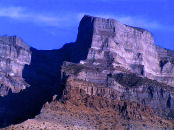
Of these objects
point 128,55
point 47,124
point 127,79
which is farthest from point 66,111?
Answer: point 128,55

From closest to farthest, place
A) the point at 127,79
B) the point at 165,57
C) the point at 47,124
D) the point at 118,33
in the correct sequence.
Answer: the point at 47,124, the point at 127,79, the point at 118,33, the point at 165,57

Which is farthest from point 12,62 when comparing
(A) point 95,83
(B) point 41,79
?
(A) point 95,83

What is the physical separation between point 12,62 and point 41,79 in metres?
8.57

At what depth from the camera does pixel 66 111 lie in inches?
5246

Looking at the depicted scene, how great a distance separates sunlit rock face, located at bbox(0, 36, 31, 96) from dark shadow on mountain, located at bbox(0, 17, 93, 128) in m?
1.77

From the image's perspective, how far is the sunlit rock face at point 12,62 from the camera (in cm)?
16577

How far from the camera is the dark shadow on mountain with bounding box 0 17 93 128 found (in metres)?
155

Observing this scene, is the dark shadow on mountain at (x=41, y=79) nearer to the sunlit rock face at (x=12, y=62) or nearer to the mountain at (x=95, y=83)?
the mountain at (x=95, y=83)

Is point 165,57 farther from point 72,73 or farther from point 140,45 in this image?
point 72,73

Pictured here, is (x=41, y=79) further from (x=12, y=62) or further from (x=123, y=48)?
(x=123, y=48)

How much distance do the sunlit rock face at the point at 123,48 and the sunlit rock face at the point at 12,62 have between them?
16.6 m

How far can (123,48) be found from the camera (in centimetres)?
17062

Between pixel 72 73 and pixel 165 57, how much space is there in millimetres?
45274

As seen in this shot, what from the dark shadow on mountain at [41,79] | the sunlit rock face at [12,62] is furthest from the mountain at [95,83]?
the sunlit rock face at [12,62]
